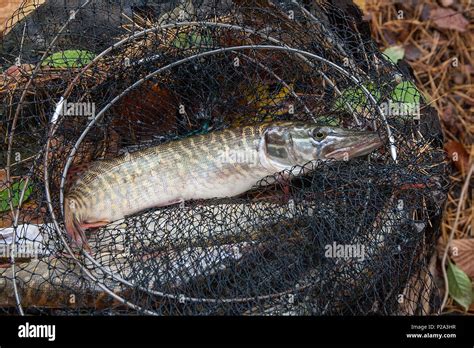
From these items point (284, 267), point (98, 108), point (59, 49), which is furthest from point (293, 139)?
point (59, 49)

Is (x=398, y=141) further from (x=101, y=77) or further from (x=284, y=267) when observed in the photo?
(x=101, y=77)

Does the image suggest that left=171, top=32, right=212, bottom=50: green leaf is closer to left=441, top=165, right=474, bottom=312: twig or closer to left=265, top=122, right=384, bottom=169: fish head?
left=265, top=122, right=384, bottom=169: fish head

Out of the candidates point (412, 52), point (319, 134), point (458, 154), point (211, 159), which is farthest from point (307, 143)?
point (412, 52)

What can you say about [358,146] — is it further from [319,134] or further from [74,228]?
[74,228]

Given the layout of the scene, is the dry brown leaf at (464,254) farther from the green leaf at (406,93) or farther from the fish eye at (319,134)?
the fish eye at (319,134)

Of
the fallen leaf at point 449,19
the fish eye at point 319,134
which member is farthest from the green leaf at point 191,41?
the fallen leaf at point 449,19

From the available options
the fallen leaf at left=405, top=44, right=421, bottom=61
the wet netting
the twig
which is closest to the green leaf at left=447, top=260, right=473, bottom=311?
the twig
